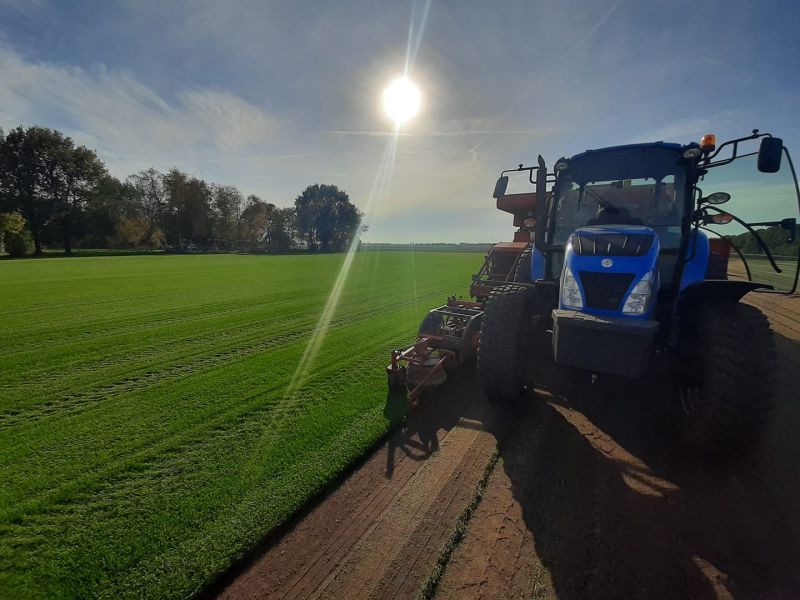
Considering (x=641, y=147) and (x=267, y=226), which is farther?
(x=267, y=226)

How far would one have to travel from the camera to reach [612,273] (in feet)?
11.1

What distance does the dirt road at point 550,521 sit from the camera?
2.20 metres

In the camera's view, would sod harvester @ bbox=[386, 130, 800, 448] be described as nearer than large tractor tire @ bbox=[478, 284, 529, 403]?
Yes

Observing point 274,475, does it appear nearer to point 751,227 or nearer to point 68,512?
point 68,512

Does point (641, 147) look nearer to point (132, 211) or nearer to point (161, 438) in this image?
point (161, 438)

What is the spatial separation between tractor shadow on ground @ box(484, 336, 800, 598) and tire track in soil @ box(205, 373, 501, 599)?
53 cm

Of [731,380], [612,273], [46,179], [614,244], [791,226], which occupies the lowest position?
[731,380]

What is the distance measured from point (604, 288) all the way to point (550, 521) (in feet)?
6.96

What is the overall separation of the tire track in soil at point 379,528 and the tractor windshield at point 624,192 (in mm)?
2961

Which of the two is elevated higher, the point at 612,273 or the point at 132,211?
the point at 132,211

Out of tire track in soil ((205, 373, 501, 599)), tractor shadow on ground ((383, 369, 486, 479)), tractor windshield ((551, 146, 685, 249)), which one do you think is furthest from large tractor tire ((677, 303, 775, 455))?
tractor shadow on ground ((383, 369, 486, 479))

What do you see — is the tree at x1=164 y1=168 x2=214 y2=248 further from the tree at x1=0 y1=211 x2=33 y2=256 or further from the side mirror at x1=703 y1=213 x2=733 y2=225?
the side mirror at x1=703 y1=213 x2=733 y2=225

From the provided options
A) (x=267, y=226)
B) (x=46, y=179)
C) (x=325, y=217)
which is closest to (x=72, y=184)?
(x=46, y=179)

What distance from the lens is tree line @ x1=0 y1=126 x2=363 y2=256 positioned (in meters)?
44.4
